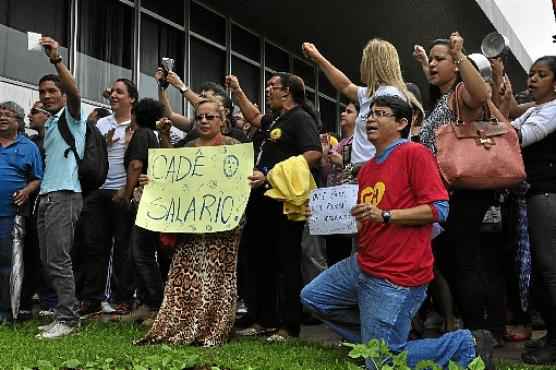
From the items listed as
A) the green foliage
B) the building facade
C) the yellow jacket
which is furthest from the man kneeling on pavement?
the building facade

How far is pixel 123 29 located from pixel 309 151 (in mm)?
8655

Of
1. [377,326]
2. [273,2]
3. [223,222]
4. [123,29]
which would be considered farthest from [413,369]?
[273,2]

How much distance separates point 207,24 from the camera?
1631cm

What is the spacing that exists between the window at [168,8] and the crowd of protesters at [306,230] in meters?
6.98

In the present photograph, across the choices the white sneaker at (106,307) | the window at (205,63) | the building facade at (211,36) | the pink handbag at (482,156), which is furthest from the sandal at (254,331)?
the window at (205,63)

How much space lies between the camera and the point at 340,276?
4.84 metres

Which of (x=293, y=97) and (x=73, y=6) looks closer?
(x=293, y=97)

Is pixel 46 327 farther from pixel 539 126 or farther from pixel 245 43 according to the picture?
pixel 245 43

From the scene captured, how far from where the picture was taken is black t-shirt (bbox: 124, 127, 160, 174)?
22.3 ft

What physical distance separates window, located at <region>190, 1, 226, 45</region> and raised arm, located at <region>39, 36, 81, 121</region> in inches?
385

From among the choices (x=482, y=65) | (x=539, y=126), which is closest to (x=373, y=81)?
(x=482, y=65)

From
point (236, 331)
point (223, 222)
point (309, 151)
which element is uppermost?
point (309, 151)

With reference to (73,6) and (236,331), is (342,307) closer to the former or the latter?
(236,331)

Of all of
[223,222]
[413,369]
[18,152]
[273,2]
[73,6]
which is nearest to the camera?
[413,369]
